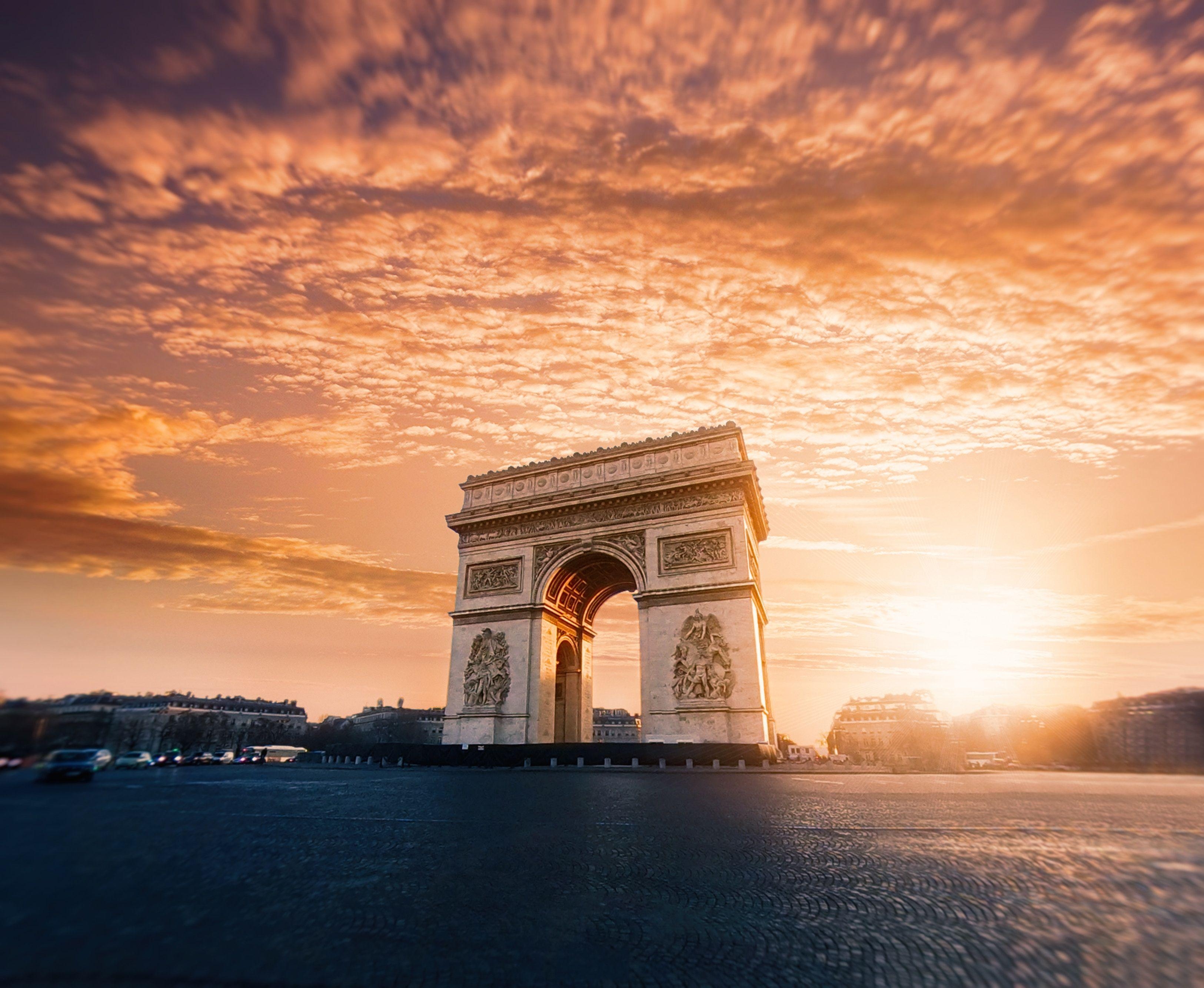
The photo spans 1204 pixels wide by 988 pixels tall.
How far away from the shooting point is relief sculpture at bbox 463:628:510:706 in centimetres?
2412

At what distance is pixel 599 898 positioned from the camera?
11.0 feet

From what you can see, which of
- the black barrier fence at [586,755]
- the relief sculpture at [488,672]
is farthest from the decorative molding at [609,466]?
the black barrier fence at [586,755]

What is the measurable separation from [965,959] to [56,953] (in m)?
3.58

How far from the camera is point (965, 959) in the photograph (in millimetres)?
2404

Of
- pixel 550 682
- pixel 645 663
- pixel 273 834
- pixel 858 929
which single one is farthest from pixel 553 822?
pixel 550 682

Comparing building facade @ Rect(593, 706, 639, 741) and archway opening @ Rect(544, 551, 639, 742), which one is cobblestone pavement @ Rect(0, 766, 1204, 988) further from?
building facade @ Rect(593, 706, 639, 741)

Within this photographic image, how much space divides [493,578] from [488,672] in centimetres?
398

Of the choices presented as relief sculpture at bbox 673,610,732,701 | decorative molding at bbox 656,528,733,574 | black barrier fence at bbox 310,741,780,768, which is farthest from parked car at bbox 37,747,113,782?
decorative molding at bbox 656,528,733,574

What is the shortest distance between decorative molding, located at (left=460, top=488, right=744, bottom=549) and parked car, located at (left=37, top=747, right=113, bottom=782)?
51.3 feet

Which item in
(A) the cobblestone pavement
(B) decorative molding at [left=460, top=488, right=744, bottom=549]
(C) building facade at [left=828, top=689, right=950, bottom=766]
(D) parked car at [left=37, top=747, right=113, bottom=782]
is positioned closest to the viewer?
(A) the cobblestone pavement

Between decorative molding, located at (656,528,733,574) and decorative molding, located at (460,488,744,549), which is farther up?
decorative molding, located at (460,488,744,549)

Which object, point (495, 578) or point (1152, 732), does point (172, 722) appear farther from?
point (1152, 732)

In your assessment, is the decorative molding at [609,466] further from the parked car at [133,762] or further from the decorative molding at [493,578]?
the parked car at [133,762]

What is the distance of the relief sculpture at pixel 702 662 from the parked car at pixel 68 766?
16075 millimetres
